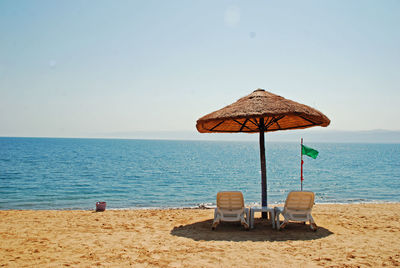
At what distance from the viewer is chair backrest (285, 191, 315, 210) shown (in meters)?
6.16

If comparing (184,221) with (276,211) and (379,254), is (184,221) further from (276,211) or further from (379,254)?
(379,254)

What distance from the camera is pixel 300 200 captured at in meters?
6.21

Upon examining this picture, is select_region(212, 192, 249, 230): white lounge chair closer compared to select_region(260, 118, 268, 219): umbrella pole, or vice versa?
select_region(212, 192, 249, 230): white lounge chair

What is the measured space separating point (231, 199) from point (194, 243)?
149 cm

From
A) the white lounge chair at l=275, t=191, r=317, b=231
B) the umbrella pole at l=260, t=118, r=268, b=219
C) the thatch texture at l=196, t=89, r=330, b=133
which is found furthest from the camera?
the umbrella pole at l=260, t=118, r=268, b=219

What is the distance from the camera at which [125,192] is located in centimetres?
1812

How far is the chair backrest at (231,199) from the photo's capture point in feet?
21.0

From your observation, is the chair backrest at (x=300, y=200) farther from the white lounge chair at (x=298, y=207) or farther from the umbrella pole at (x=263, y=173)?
the umbrella pole at (x=263, y=173)

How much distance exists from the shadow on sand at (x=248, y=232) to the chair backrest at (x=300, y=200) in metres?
0.52

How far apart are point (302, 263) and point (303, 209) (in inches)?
85.1

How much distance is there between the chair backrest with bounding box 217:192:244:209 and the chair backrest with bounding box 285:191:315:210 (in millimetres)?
1041

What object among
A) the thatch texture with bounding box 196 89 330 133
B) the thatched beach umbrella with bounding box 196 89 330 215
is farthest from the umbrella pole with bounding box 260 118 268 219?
the thatch texture with bounding box 196 89 330 133

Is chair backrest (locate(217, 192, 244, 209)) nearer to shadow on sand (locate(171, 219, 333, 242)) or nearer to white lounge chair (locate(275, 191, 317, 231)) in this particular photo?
shadow on sand (locate(171, 219, 333, 242))

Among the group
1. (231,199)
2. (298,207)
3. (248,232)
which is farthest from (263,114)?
(248,232)
